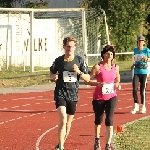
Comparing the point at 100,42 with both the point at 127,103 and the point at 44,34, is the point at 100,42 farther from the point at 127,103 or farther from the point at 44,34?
the point at 127,103

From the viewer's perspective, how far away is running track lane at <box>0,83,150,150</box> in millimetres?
14445

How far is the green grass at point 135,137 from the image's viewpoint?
1380 centimetres

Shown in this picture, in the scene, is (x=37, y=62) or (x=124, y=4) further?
(x=124, y=4)

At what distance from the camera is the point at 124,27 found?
4688 cm

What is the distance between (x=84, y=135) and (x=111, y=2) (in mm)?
31322

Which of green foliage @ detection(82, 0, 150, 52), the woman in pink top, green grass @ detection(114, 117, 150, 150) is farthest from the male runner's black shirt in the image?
green foliage @ detection(82, 0, 150, 52)

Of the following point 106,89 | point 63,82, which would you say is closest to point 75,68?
point 63,82

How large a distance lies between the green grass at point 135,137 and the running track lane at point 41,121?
382 millimetres

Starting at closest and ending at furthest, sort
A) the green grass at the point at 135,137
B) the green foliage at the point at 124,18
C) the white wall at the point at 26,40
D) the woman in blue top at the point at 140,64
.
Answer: the green grass at the point at 135,137
the woman in blue top at the point at 140,64
the white wall at the point at 26,40
the green foliage at the point at 124,18

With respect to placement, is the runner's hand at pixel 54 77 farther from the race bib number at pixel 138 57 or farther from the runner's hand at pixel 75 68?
the race bib number at pixel 138 57

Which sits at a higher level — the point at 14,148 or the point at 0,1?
the point at 0,1

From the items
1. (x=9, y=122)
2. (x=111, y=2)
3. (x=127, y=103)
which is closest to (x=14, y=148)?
(x=9, y=122)

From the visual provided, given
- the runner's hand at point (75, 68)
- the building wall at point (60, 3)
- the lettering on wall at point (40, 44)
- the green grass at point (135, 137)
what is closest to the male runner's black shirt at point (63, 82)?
the runner's hand at point (75, 68)

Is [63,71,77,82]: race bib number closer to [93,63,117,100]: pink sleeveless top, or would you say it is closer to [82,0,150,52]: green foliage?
[93,63,117,100]: pink sleeveless top
